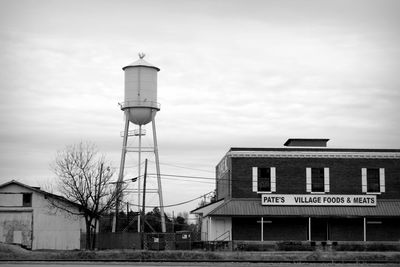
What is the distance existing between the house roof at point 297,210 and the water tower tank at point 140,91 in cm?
1008

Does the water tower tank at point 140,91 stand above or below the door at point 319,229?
above

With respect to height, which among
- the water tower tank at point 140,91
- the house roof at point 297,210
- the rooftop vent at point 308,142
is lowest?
the house roof at point 297,210

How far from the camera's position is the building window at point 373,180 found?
180 ft

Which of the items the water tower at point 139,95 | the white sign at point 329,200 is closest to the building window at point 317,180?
the white sign at point 329,200

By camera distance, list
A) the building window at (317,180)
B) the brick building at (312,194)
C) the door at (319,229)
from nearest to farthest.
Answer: the brick building at (312,194) → the door at (319,229) → the building window at (317,180)

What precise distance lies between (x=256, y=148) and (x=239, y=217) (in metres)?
5.63

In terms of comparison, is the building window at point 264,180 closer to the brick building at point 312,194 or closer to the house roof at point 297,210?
the brick building at point 312,194

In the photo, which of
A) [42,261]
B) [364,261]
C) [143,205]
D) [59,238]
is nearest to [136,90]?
[143,205]

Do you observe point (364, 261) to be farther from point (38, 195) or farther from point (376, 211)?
point (38, 195)

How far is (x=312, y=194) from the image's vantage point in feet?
179

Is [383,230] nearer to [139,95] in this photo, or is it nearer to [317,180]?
[317,180]

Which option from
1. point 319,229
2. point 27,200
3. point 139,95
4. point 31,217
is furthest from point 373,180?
point 27,200

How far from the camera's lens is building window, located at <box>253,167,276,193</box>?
5444 cm

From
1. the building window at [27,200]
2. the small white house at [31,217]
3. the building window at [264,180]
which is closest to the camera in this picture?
the small white house at [31,217]
